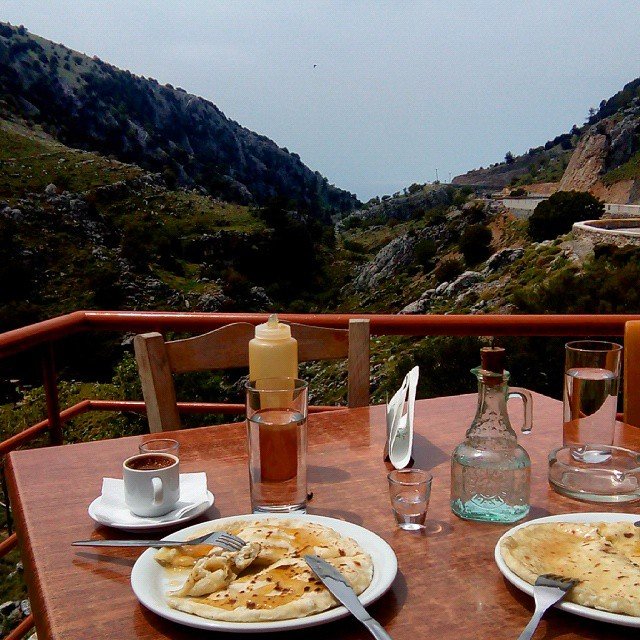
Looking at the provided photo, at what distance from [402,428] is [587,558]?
1.44ft

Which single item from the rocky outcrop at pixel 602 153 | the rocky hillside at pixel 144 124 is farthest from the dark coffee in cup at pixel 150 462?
the rocky outcrop at pixel 602 153

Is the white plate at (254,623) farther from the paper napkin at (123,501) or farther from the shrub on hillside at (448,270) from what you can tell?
the shrub on hillside at (448,270)

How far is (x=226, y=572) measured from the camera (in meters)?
0.79

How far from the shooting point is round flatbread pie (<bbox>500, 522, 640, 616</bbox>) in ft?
2.44

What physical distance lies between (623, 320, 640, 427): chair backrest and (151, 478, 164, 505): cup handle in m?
1.18

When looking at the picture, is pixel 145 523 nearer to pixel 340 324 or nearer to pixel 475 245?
pixel 340 324

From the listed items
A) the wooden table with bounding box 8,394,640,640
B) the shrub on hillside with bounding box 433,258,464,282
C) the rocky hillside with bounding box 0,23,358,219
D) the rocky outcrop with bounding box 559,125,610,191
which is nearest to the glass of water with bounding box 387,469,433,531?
the wooden table with bounding box 8,394,640,640

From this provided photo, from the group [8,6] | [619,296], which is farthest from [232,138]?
[619,296]

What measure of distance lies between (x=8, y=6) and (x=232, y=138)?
A: 913 inches

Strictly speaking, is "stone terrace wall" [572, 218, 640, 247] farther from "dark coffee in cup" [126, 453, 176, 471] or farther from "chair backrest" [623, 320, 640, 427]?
"dark coffee in cup" [126, 453, 176, 471]

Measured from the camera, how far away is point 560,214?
36.3 metres

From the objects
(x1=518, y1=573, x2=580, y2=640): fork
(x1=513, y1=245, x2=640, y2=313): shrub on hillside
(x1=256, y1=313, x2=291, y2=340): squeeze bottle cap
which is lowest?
(x1=513, y1=245, x2=640, y2=313): shrub on hillside

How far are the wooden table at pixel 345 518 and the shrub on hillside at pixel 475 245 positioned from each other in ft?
117

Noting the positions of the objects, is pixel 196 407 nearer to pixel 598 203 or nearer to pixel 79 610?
pixel 79 610
